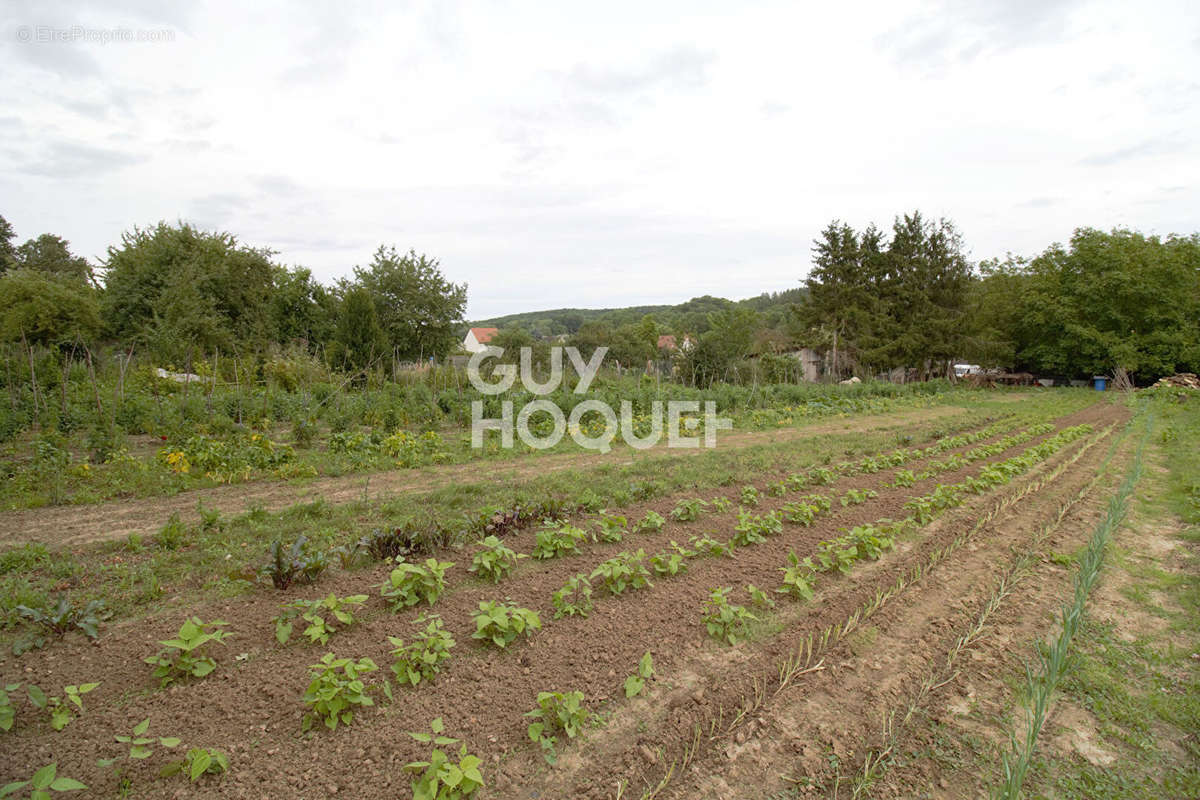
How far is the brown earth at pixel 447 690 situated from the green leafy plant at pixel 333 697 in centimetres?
6

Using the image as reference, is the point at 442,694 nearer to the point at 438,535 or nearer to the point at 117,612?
the point at 438,535

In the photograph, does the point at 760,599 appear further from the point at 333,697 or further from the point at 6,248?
the point at 6,248

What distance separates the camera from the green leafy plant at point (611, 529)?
4211 mm

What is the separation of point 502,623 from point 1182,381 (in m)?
28.1

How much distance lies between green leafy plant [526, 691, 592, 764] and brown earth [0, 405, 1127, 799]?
64 millimetres

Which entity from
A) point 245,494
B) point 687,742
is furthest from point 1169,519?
point 245,494

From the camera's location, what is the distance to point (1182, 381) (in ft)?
66.2

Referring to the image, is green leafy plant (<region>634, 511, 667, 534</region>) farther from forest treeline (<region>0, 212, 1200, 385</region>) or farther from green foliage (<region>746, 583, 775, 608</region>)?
forest treeline (<region>0, 212, 1200, 385</region>)

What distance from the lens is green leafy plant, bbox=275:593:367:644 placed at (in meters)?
2.71

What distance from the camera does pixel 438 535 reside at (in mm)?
4031

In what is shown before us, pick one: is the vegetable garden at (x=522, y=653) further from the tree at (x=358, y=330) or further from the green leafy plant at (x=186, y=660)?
the tree at (x=358, y=330)

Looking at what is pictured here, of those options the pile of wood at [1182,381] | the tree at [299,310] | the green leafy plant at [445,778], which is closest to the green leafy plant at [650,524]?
the green leafy plant at [445,778]

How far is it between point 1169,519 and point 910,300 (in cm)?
2012
